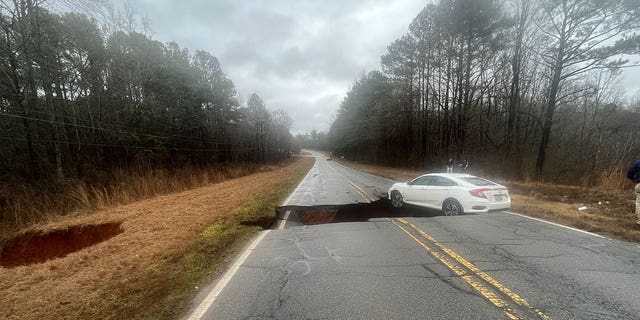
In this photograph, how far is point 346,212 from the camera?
1029 cm

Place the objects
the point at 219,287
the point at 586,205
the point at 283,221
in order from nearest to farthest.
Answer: the point at 219,287 < the point at 283,221 < the point at 586,205

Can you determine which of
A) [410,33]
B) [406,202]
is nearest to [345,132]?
[410,33]

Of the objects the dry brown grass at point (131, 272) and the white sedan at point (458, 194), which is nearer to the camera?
the dry brown grass at point (131, 272)

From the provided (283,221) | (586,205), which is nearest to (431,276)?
(283,221)

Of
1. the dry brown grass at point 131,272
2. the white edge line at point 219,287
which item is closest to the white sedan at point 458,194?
the dry brown grass at point 131,272

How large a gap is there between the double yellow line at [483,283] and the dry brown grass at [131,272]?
379 cm

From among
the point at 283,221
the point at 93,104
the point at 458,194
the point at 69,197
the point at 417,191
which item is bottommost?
the point at 283,221

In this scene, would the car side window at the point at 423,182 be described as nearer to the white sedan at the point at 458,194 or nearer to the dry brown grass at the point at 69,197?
the white sedan at the point at 458,194

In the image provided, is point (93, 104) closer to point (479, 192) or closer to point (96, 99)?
point (96, 99)

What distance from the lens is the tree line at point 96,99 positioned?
13.5m

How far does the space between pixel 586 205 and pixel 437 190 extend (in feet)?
18.1

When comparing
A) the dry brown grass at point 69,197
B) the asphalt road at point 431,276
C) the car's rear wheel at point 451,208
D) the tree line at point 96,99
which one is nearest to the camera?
the asphalt road at point 431,276

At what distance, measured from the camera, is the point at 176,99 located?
3259 cm

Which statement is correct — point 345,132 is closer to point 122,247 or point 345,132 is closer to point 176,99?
point 176,99
